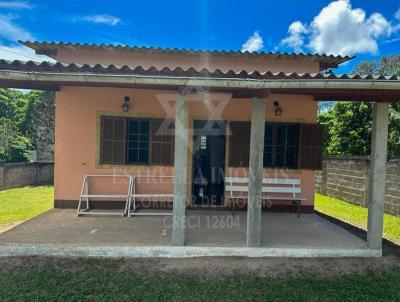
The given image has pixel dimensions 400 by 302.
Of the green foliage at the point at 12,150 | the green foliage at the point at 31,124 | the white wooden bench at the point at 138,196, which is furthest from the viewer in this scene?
the green foliage at the point at 31,124

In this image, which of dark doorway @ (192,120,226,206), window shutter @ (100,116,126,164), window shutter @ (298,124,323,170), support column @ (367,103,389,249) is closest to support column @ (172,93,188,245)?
dark doorway @ (192,120,226,206)

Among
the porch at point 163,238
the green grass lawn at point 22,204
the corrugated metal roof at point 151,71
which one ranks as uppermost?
the corrugated metal roof at point 151,71

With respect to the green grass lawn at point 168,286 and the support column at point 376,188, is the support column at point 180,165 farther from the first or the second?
the support column at point 376,188

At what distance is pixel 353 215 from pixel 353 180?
2.38 meters

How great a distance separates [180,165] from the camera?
4805mm

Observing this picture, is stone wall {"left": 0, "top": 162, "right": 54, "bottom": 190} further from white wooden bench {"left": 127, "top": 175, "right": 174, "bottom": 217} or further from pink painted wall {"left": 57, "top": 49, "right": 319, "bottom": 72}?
white wooden bench {"left": 127, "top": 175, "right": 174, "bottom": 217}

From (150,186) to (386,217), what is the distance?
6768mm

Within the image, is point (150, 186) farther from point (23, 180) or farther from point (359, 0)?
point (359, 0)

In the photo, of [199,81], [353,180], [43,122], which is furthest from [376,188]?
[43,122]

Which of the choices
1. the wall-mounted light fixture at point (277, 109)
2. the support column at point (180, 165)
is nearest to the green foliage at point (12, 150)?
the support column at point (180, 165)

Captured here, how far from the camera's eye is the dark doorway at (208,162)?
24.4ft

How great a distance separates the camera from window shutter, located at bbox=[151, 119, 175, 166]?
7.11 m

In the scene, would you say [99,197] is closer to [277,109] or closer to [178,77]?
[178,77]

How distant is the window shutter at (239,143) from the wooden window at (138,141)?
7.21 ft
